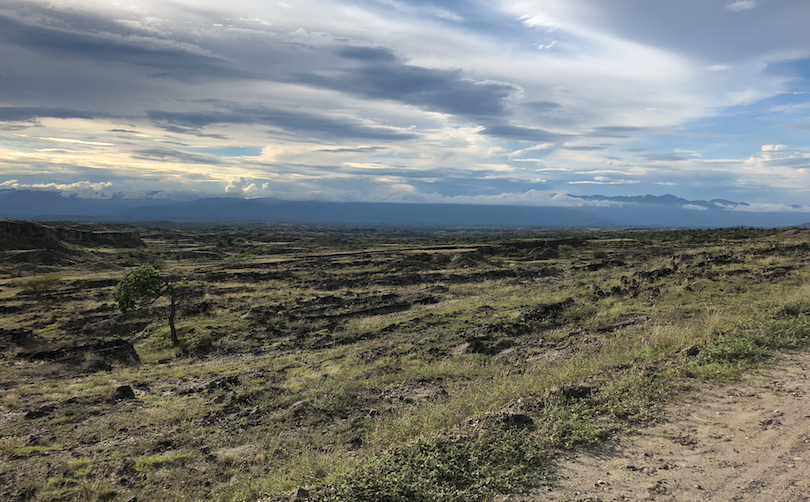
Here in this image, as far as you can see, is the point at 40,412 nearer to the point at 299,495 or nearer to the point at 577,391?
the point at 299,495

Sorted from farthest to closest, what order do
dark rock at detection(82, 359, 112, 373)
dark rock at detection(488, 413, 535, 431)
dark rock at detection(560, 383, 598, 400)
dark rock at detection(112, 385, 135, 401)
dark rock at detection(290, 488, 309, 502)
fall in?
dark rock at detection(82, 359, 112, 373), dark rock at detection(112, 385, 135, 401), dark rock at detection(560, 383, 598, 400), dark rock at detection(488, 413, 535, 431), dark rock at detection(290, 488, 309, 502)

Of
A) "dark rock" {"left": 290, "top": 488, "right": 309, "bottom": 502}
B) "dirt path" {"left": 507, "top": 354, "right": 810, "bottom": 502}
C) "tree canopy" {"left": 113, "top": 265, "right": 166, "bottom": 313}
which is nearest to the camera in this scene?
"dirt path" {"left": 507, "top": 354, "right": 810, "bottom": 502}

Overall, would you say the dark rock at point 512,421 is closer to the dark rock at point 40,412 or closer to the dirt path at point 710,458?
the dirt path at point 710,458

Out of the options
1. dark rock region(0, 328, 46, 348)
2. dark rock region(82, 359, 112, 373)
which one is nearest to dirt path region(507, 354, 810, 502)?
dark rock region(82, 359, 112, 373)

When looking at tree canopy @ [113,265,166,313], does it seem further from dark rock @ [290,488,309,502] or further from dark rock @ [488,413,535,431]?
dark rock @ [488,413,535,431]

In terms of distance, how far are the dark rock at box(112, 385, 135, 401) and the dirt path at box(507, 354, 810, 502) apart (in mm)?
13789

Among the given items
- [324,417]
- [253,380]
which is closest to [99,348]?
[253,380]

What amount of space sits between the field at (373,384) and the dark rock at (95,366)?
10cm

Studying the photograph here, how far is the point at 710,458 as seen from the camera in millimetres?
5684

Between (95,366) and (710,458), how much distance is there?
71.9ft

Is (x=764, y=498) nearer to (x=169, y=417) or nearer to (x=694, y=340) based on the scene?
(x=694, y=340)

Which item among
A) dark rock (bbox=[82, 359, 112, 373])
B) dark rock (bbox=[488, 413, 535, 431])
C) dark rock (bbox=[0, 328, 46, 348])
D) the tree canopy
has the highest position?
dark rock (bbox=[488, 413, 535, 431])

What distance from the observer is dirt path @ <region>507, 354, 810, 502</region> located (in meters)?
5.01

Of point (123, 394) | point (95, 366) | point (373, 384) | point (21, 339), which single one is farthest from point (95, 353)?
point (373, 384)
